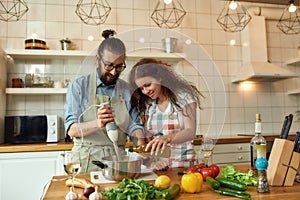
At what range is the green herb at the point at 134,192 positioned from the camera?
800mm

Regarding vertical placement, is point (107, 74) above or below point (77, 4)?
below

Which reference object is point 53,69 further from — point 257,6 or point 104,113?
point 257,6

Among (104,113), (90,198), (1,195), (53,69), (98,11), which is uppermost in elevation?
(98,11)

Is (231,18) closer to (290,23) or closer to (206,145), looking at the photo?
(290,23)

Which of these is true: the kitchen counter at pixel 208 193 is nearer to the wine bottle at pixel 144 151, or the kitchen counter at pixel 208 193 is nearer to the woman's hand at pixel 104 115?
the wine bottle at pixel 144 151

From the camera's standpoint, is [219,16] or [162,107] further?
[219,16]

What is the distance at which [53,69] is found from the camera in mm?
2570

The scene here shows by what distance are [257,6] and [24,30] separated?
2447 millimetres

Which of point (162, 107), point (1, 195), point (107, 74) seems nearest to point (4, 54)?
point (1, 195)

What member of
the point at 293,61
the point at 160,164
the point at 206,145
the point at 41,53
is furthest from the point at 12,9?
the point at 293,61

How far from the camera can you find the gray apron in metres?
1.05

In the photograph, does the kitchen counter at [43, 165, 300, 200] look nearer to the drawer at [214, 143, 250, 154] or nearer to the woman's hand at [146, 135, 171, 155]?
the woman's hand at [146, 135, 171, 155]

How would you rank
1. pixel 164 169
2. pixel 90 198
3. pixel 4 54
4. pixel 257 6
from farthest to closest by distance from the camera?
pixel 257 6 < pixel 4 54 < pixel 164 169 < pixel 90 198

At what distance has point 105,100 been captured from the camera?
1.06 m
